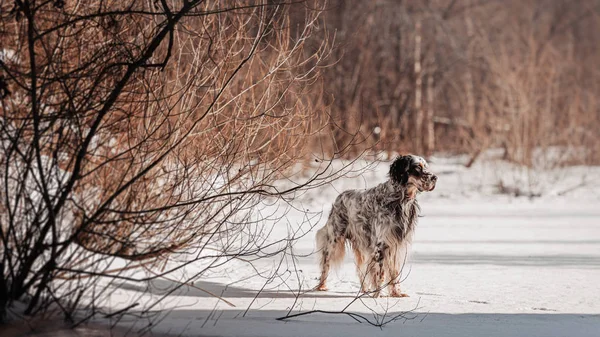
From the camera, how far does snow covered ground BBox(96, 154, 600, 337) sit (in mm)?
6816

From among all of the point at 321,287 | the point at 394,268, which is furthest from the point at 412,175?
the point at 321,287

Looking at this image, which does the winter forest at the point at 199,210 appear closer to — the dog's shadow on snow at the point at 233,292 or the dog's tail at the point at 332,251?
the dog's shadow on snow at the point at 233,292

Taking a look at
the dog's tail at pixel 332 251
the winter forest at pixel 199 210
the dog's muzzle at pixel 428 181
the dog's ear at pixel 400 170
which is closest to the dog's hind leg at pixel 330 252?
the dog's tail at pixel 332 251

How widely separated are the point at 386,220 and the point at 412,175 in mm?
521

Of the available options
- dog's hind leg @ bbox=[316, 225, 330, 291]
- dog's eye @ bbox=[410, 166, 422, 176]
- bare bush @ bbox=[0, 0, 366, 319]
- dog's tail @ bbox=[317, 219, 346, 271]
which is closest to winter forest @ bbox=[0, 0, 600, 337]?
bare bush @ bbox=[0, 0, 366, 319]

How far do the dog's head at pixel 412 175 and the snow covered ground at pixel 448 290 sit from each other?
298 mm

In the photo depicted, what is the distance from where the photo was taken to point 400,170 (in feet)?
27.9

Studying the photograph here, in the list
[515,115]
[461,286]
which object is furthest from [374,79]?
[461,286]

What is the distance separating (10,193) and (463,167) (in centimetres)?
2177

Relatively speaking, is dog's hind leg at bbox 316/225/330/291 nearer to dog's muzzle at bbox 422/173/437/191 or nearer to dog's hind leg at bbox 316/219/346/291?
dog's hind leg at bbox 316/219/346/291

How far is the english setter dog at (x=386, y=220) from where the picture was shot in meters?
8.37

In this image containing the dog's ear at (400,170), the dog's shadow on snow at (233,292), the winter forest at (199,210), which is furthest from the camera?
the dog's ear at (400,170)

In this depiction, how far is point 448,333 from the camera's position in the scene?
662cm

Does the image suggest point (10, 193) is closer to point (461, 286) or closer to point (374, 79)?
point (461, 286)
